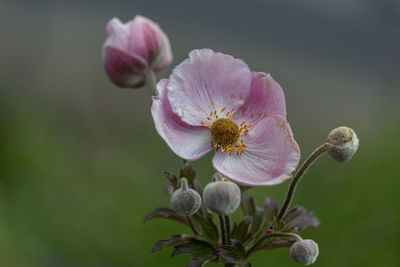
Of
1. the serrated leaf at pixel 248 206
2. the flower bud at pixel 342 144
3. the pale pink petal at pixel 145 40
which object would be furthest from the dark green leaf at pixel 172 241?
the pale pink petal at pixel 145 40

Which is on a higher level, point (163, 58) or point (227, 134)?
point (163, 58)

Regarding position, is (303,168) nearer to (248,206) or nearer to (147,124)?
(248,206)

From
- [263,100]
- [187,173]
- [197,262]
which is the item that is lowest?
[197,262]

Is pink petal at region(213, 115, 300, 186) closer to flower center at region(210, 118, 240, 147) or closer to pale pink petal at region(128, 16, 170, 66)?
flower center at region(210, 118, 240, 147)

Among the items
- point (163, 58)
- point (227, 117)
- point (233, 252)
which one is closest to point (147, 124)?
point (163, 58)

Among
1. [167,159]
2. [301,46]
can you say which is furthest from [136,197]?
[301,46]
